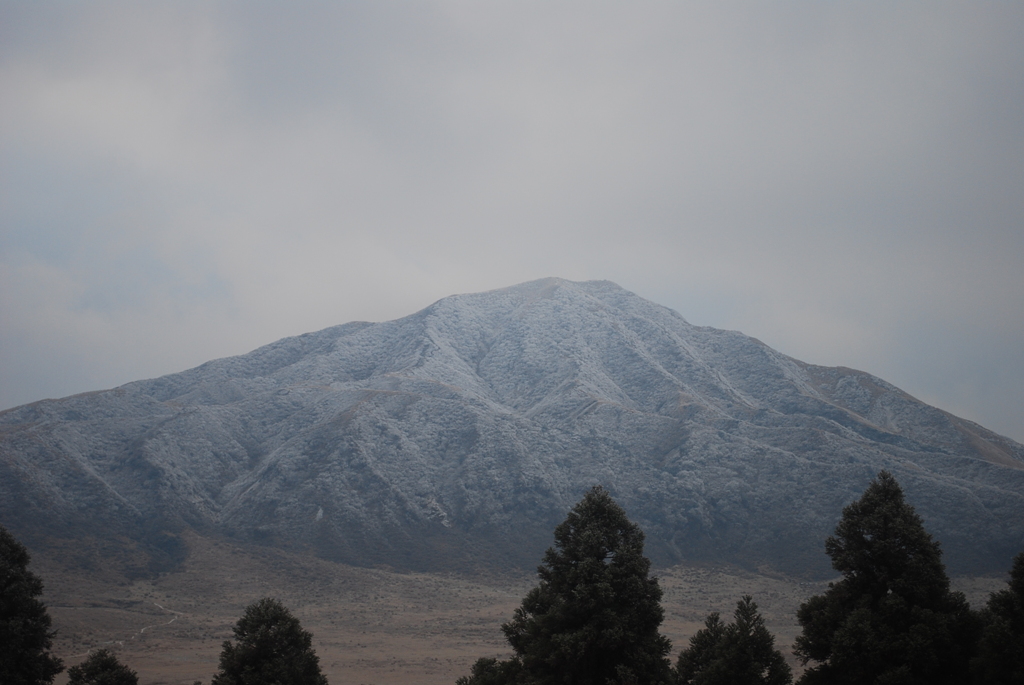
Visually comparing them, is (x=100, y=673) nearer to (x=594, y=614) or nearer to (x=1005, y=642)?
(x=594, y=614)

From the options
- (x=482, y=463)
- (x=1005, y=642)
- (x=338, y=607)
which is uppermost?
(x=482, y=463)

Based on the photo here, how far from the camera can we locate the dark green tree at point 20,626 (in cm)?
3303

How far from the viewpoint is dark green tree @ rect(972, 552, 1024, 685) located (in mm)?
24781

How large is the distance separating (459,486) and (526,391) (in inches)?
1631

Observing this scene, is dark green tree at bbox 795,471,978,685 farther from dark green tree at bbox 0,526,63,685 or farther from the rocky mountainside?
the rocky mountainside

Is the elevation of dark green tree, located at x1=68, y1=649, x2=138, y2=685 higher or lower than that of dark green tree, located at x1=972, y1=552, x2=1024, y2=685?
lower

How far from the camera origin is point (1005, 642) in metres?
25.0

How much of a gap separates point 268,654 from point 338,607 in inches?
3026

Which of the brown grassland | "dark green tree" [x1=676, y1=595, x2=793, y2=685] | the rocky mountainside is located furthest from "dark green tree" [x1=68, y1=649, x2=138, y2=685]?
the rocky mountainside

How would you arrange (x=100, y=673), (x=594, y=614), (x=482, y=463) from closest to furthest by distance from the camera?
(x=594, y=614)
(x=100, y=673)
(x=482, y=463)

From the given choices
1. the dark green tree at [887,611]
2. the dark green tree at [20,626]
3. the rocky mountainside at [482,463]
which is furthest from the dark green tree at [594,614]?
the rocky mountainside at [482,463]

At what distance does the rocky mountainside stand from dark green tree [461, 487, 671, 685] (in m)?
96.4

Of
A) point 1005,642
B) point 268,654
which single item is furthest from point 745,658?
point 268,654

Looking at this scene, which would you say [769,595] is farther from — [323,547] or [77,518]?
[77,518]
